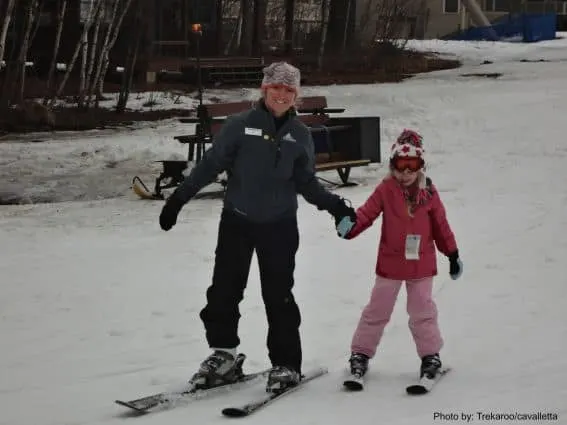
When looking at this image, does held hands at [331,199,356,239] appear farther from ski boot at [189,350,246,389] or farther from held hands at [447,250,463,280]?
ski boot at [189,350,246,389]

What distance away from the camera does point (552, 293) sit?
8633 mm

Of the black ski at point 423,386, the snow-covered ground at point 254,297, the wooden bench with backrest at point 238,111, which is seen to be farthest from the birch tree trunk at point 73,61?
the black ski at point 423,386

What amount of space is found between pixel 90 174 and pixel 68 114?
7243 millimetres

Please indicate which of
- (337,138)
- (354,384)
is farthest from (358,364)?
(337,138)

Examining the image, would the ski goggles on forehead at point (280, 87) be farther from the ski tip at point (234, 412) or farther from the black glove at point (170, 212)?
the ski tip at point (234, 412)

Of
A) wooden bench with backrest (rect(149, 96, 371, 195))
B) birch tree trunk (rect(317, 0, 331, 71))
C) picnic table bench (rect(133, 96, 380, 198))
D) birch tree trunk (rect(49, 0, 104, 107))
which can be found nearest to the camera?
wooden bench with backrest (rect(149, 96, 371, 195))

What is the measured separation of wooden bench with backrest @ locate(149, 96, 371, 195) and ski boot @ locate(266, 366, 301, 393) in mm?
6584

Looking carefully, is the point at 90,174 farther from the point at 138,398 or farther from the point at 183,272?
the point at 138,398

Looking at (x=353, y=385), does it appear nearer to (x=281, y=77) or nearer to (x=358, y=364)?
(x=358, y=364)

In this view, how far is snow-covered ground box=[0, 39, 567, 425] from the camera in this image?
6129 mm

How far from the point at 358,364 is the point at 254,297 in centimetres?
230

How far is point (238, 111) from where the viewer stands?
45.8 ft

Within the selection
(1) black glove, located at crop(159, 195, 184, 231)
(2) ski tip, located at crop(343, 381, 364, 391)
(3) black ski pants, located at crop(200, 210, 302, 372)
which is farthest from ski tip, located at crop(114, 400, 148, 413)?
(2) ski tip, located at crop(343, 381, 364, 391)

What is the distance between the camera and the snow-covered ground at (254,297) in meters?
6.13
